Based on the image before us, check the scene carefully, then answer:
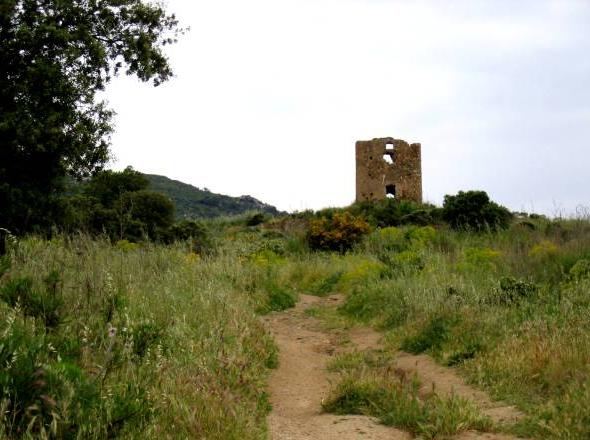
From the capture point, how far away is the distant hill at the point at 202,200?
6373 cm

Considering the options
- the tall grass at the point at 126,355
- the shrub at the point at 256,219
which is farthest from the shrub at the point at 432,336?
the shrub at the point at 256,219

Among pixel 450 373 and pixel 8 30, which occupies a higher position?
pixel 8 30

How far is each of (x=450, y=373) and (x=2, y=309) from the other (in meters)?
4.29

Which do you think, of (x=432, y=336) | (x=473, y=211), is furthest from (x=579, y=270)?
(x=473, y=211)

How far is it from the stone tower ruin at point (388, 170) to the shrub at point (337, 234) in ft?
40.5

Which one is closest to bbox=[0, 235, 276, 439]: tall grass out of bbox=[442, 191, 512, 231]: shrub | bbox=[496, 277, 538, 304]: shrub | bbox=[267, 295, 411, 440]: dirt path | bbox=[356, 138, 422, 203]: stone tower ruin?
bbox=[267, 295, 411, 440]: dirt path

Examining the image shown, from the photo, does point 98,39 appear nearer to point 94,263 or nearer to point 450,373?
point 94,263

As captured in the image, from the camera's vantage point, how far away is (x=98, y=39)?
17719 mm

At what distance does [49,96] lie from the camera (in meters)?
16.2

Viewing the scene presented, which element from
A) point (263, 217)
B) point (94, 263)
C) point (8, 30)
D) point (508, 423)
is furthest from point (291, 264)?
point (263, 217)

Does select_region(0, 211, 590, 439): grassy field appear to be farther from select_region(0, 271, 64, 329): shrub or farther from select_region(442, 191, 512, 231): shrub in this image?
select_region(442, 191, 512, 231): shrub

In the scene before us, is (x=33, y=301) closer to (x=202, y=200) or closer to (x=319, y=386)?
(x=319, y=386)

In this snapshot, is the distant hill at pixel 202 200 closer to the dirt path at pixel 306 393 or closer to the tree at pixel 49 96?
the tree at pixel 49 96

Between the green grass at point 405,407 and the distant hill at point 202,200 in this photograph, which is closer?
Answer: the green grass at point 405,407
